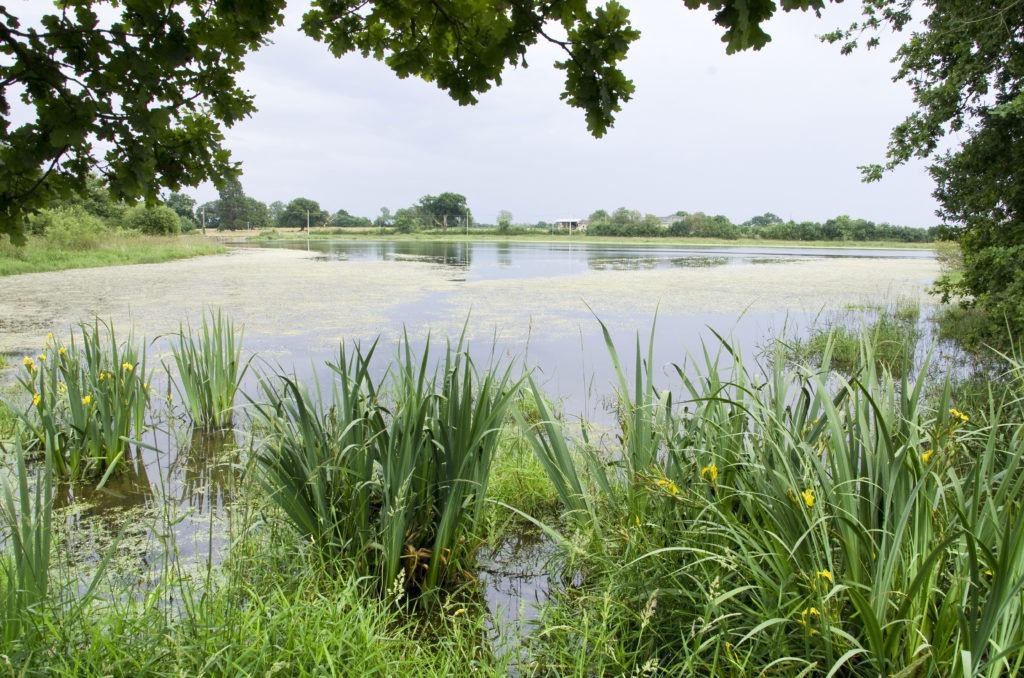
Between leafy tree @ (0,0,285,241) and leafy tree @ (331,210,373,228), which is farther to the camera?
leafy tree @ (331,210,373,228)

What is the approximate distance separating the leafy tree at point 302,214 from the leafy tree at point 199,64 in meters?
70.0

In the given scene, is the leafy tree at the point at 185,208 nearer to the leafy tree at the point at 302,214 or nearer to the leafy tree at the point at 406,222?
the leafy tree at the point at 302,214

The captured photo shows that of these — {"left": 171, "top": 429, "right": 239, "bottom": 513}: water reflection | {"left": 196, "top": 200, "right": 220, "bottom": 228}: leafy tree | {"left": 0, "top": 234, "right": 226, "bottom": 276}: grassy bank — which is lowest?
{"left": 171, "top": 429, "right": 239, "bottom": 513}: water reflection

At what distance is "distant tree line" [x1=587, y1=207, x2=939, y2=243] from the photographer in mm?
43969

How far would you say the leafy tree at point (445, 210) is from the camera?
65.8 meters

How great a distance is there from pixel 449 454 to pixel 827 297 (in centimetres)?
956

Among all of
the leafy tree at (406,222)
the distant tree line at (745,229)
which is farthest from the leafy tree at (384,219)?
the distant tree line at (745,229)

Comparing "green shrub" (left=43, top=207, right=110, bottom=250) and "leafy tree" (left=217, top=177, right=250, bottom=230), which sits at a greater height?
"leafy tree" (left=217, top=177, right=250, bottom=230)

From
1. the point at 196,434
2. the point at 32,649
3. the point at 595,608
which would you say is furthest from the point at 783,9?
the point at 196,434

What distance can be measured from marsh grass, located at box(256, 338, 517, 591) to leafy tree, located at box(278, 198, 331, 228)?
70029 millimetres

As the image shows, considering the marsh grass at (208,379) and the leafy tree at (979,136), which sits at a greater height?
the leafy tree at (979,136)

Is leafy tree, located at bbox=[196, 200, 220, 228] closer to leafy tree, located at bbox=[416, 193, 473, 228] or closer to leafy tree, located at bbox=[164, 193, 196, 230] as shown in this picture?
leafy tree, located at bbox=[164, 193, 196, 230]

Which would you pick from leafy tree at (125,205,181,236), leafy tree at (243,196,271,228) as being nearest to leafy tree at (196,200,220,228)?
leafy tree at (243,196,271,228)

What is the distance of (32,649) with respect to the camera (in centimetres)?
122
